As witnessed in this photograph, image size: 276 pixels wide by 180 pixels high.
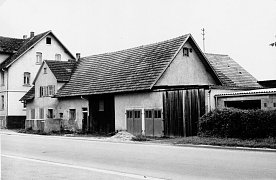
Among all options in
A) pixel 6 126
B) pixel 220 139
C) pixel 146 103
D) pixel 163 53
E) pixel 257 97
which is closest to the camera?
pixel 220 139

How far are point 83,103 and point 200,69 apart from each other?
34.0ft

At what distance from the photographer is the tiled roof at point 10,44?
49.5m

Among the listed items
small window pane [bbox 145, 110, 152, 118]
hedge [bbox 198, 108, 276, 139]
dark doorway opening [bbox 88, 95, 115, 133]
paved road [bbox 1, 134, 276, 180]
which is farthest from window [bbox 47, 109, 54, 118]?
paved road [bbox 1, 134, 276, 180]

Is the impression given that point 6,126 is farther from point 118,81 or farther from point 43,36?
point 118,81

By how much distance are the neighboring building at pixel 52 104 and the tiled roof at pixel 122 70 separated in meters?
0.94

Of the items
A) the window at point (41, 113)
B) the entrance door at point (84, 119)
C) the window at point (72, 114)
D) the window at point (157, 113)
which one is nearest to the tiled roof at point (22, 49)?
the window at point (41, 113)

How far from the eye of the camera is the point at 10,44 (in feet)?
168

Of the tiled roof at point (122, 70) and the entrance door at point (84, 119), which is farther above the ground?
the tiled roof at point (122, 70)

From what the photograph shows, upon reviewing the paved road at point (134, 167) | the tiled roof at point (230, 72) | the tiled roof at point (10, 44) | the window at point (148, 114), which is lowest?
the paved road at point (134, 167)

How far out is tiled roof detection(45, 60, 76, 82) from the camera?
1540 inches

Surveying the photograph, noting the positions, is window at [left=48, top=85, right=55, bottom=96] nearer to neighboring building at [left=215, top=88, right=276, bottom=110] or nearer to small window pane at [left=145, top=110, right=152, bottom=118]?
small window pane at [left=145, top=110, right=152, bottom=118]

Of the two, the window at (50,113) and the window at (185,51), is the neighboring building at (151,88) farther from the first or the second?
the window at (50,113)

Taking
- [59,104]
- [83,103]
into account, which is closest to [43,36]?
[59,104]

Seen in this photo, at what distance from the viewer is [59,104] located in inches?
1535
